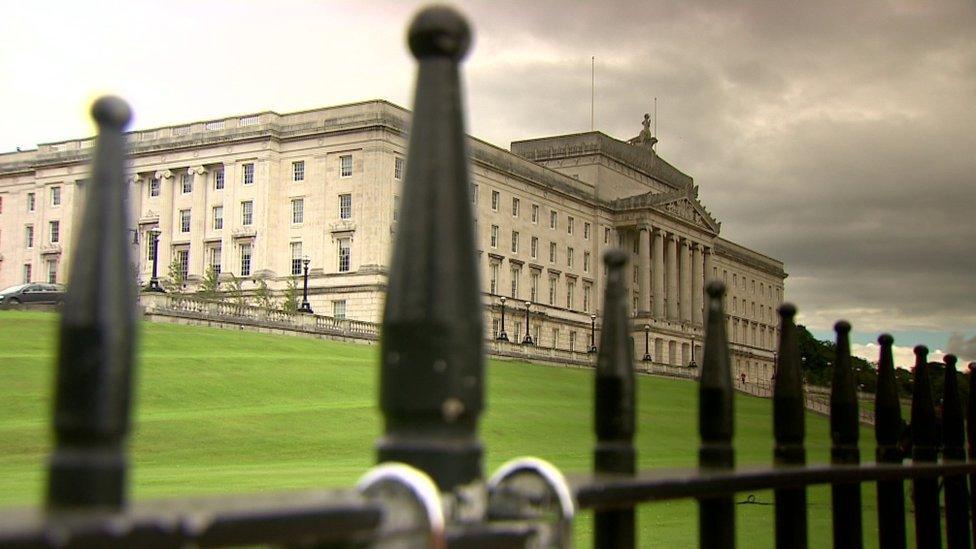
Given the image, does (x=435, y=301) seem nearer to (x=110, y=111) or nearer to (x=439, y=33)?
(x=439, y=33)

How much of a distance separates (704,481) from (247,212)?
277 ft

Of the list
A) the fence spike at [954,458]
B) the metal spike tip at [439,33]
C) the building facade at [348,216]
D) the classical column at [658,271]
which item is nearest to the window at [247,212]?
the building facade at [348,216]

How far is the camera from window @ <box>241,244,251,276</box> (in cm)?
8581

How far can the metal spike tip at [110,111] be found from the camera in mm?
2006

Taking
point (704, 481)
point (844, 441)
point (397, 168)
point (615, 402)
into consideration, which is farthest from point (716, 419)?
point (397, 168)

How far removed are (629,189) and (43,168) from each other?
178ft

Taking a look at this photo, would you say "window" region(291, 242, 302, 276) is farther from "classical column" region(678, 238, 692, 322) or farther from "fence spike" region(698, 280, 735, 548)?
"fence spike" region(698, 280, 735, 548)

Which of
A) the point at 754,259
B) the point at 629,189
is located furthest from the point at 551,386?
the point at 754,259

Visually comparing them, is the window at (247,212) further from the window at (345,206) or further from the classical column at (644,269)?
the classical column at (644,269)

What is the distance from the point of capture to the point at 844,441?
520 cm

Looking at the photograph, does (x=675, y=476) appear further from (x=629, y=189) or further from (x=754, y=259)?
(x=754, y=259)

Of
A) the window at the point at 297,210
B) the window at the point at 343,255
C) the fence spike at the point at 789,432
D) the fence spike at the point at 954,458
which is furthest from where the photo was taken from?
the window at the point at 297,210

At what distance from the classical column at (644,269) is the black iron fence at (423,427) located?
10587cm

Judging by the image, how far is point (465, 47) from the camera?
2.78 m
